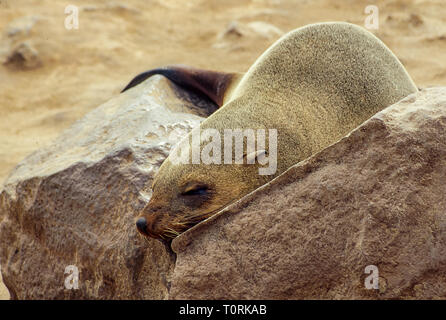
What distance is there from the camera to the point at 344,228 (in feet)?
8.20

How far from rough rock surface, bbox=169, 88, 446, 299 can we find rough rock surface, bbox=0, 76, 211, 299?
476 millimetres

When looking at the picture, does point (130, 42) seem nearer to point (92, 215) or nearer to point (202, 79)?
point (202, 79)

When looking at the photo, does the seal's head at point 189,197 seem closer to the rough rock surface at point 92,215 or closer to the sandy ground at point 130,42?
the rough rock surface at point 92,215

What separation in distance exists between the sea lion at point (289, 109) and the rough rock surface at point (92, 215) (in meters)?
0.30

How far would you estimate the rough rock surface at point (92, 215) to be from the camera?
3154mm

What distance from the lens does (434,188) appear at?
2492 mm

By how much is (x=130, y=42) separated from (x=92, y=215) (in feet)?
19.8

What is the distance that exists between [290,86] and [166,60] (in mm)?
5020

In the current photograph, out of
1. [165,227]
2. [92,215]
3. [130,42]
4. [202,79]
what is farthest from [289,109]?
[130,42]

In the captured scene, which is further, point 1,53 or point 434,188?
point 1,53

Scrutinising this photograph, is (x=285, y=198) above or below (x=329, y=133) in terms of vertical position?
below

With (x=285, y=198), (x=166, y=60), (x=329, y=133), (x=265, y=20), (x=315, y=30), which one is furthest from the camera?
(x=265, y=20)
